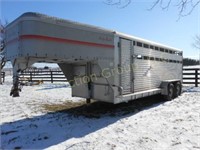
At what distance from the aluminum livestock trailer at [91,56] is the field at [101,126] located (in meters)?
0.68

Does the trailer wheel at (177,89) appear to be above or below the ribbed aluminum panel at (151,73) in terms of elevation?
below

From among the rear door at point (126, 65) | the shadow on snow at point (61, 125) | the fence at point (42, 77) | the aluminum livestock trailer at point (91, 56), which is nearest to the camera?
the shadow on snow at point (61, 125)

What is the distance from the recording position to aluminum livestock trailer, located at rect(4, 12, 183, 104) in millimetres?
5073

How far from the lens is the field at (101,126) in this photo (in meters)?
4.68

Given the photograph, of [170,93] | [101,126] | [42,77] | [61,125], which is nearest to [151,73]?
[170,93]

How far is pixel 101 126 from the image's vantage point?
19.4 ft

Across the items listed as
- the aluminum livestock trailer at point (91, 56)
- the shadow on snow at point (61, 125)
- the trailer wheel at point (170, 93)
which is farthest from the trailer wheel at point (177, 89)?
the shadow on snow at point (61, 125)

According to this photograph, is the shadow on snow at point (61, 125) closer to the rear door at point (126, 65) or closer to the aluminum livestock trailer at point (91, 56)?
the aluminum livestock trailer at point (91, 56)

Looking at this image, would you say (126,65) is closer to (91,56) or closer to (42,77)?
(91,56)

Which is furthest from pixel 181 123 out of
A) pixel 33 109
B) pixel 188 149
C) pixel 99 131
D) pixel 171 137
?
pixel 33 109

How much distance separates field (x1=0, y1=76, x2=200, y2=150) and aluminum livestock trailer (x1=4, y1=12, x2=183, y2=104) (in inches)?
27.0

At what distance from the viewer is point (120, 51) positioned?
6941 millimetres

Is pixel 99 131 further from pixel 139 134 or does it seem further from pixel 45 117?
pixel 45 117

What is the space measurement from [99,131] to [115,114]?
6.01 ft
